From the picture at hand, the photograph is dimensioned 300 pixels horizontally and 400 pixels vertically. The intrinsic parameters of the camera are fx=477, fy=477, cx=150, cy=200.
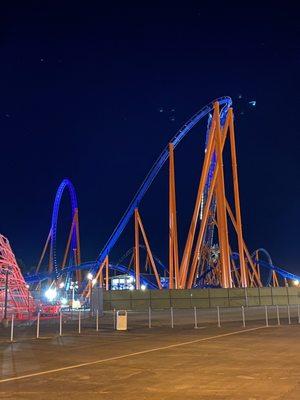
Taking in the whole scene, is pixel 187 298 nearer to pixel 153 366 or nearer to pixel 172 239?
pixel 172 239

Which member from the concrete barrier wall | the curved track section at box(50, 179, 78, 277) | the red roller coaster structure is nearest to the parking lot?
the red roller coaster structure

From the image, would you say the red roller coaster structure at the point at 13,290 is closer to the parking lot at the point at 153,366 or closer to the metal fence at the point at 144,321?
the metal fence at the point at 144,321

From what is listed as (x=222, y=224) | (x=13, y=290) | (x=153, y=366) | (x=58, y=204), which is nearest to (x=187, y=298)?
(x=222, y=224)

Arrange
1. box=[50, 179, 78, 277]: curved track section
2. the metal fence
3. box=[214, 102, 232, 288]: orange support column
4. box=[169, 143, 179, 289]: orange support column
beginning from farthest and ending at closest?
box=[50, 179, 78, 277]: curved track section
box=[169, 143, 179, 289]: orange support column
box=[214, 102, 232, 288]: orange support column
the metal fence

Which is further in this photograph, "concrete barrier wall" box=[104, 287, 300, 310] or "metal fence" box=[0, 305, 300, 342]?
"concrete barrier wall" box=[104, 287, 300, 310]

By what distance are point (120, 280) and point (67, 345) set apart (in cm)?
9211

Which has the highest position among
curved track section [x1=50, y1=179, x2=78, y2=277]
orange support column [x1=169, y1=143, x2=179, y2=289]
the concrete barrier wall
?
curved track section [x1=50, y1=179, x2=78, y2=277]

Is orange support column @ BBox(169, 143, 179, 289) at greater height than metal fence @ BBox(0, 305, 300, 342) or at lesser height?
greater

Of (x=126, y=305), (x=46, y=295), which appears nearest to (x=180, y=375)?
(x=126, y=305)

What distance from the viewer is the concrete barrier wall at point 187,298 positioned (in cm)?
3291

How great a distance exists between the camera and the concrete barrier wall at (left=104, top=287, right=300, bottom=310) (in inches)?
1296

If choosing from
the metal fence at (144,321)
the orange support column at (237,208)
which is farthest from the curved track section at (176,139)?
the metal fence at (144,321)

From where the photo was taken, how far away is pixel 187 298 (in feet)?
108

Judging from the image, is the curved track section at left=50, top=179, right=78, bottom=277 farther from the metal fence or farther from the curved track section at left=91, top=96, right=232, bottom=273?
the metal fence
